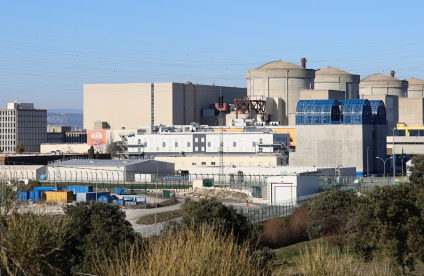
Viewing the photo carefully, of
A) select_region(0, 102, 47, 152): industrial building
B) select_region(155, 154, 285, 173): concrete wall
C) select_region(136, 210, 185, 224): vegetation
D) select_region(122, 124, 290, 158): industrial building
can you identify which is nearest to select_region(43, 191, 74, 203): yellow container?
select_region(136, 210, 185, 224): vegetation

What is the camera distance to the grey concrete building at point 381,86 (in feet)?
437

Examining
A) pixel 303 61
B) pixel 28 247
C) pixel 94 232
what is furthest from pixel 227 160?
pixel 28 247

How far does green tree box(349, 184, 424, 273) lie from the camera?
1064 inches

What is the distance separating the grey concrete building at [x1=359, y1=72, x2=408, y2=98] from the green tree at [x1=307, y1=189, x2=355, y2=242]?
9524 centimetres

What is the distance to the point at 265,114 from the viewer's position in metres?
109

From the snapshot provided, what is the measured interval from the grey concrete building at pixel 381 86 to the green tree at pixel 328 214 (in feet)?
312

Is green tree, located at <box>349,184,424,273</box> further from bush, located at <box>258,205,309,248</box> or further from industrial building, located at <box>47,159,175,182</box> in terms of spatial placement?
industrial building, located at <box>47,159,175,182</box>

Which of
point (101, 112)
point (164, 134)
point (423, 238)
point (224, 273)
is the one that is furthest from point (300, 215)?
point (101, 112)

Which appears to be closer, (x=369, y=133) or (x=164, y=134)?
(x=369, y=133)

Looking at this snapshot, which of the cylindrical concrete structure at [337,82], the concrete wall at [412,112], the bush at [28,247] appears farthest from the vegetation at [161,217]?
the concrete wall at [412,112]

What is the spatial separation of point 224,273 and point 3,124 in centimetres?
14477

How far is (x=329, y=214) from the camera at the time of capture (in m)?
39.5

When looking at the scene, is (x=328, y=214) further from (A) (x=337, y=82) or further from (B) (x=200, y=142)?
(A) (x=337, y=82)

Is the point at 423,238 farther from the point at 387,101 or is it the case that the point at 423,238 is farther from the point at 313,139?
the point at 387,101
